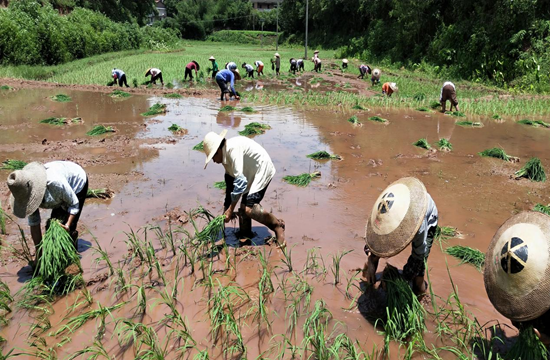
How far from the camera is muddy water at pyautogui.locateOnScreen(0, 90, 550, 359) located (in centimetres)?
335

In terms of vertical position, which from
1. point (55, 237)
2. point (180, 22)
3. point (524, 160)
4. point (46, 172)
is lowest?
point (524, 160)

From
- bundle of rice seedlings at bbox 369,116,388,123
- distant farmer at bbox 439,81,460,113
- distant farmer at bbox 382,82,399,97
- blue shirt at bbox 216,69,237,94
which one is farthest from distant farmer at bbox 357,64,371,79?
bundle of rice seedlings at bbox 369,116,388,123

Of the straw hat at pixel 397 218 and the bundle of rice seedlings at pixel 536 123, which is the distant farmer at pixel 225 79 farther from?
the straw hat at pixel 397 218

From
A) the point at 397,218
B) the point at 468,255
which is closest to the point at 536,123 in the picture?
the point at 468,255

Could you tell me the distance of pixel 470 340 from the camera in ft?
9.51

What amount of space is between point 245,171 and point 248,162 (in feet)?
0.37

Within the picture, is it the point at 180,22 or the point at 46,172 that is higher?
the point at 180,22

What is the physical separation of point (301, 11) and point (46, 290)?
48831 mm

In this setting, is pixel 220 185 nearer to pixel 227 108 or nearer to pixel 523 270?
pixel 523 270

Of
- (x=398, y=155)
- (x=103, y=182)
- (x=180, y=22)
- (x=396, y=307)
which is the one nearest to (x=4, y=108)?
(x=103, y=182)

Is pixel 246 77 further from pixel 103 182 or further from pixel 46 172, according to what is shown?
pixel 46 172

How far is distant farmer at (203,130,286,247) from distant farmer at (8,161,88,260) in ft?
4.11

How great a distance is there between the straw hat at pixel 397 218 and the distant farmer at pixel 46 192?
2.60 meters

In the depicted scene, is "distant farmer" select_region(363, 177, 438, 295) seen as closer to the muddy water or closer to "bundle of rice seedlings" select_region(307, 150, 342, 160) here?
the muddy water
